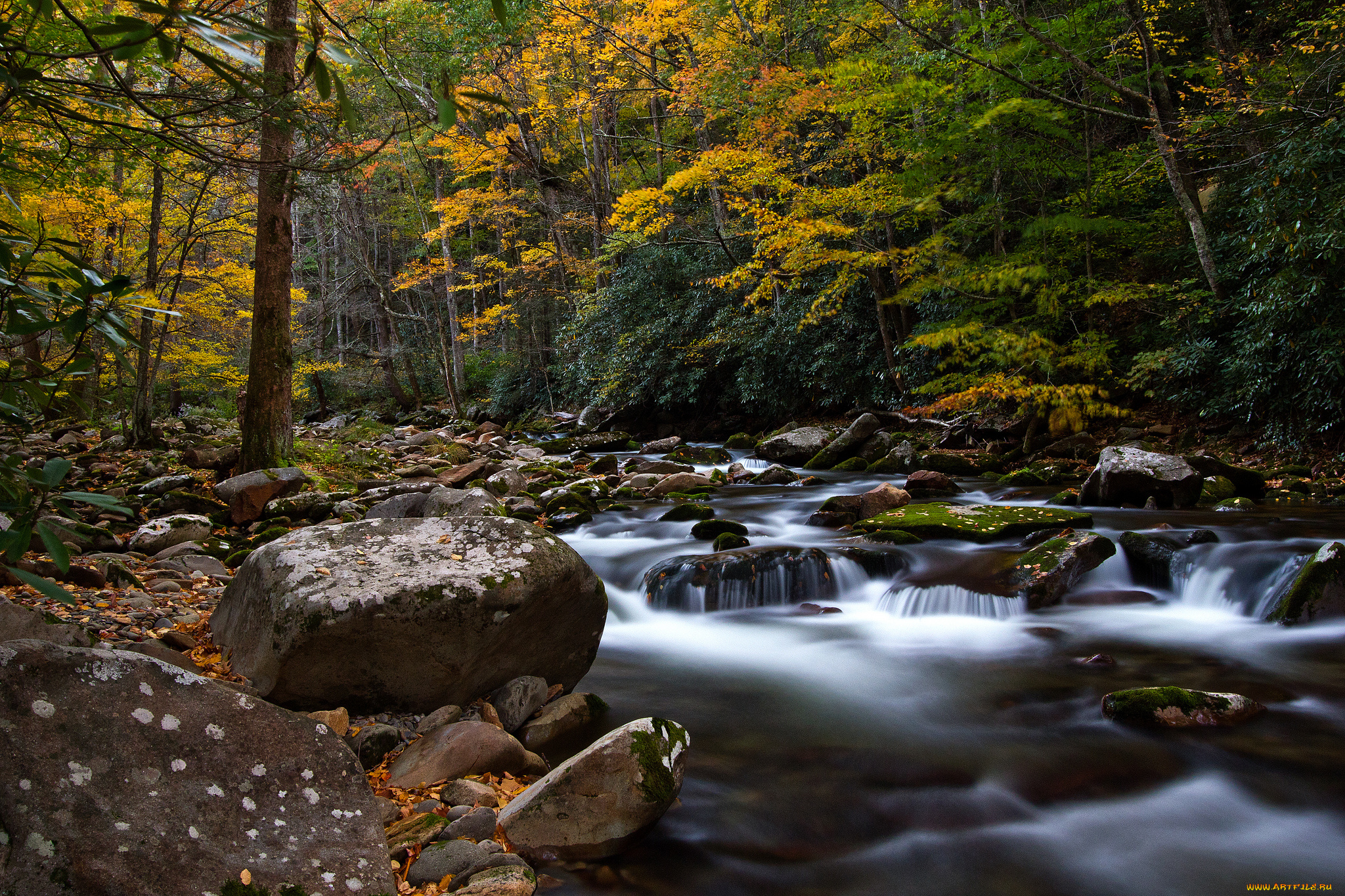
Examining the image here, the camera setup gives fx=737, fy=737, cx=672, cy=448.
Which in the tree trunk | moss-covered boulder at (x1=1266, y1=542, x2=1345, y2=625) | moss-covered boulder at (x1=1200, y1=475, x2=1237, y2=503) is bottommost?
moss-covered boulder at (x1=1266, y1=542, x2=1345, y2=625)

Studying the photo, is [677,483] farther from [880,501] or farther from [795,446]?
[795,446]

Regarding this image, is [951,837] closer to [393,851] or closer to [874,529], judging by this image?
[393,851]

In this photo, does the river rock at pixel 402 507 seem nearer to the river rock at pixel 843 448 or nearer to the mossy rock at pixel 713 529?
the mossy rock at pixel 713 529

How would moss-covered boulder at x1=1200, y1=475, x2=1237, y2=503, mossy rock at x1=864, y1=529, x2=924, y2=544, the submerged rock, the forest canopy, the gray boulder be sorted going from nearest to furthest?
1. the submerged rock
2. the gray boulder
3. mossy rock at x1=864, y1=529, x2=924, y2=544
4. moss-covered boulder at x1=1200, y1=475, x2=1237, y2=503
5. the forest canopy

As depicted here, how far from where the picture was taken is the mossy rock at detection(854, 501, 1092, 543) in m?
7.25

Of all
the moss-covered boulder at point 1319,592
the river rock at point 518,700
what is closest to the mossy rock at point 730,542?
the river rock at point 518,700

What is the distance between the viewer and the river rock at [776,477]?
12.0 metres

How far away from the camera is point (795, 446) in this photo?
14.2m

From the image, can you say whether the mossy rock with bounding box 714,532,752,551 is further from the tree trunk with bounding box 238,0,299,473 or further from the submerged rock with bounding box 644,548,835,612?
the tree trunk with bounding box 238,0,299,473

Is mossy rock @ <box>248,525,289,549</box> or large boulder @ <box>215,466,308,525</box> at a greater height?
large boulder @ <box>215,466,308,525</box>

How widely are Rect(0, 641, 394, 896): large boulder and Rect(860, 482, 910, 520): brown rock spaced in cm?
708

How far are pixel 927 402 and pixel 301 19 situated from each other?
12104mm

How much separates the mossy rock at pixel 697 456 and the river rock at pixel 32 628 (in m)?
11.2

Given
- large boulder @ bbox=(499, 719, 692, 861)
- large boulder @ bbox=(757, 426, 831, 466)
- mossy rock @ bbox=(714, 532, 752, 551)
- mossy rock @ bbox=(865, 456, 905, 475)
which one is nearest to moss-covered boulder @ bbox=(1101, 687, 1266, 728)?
large boulder @ bbox=(499, 719, 692, 861)
